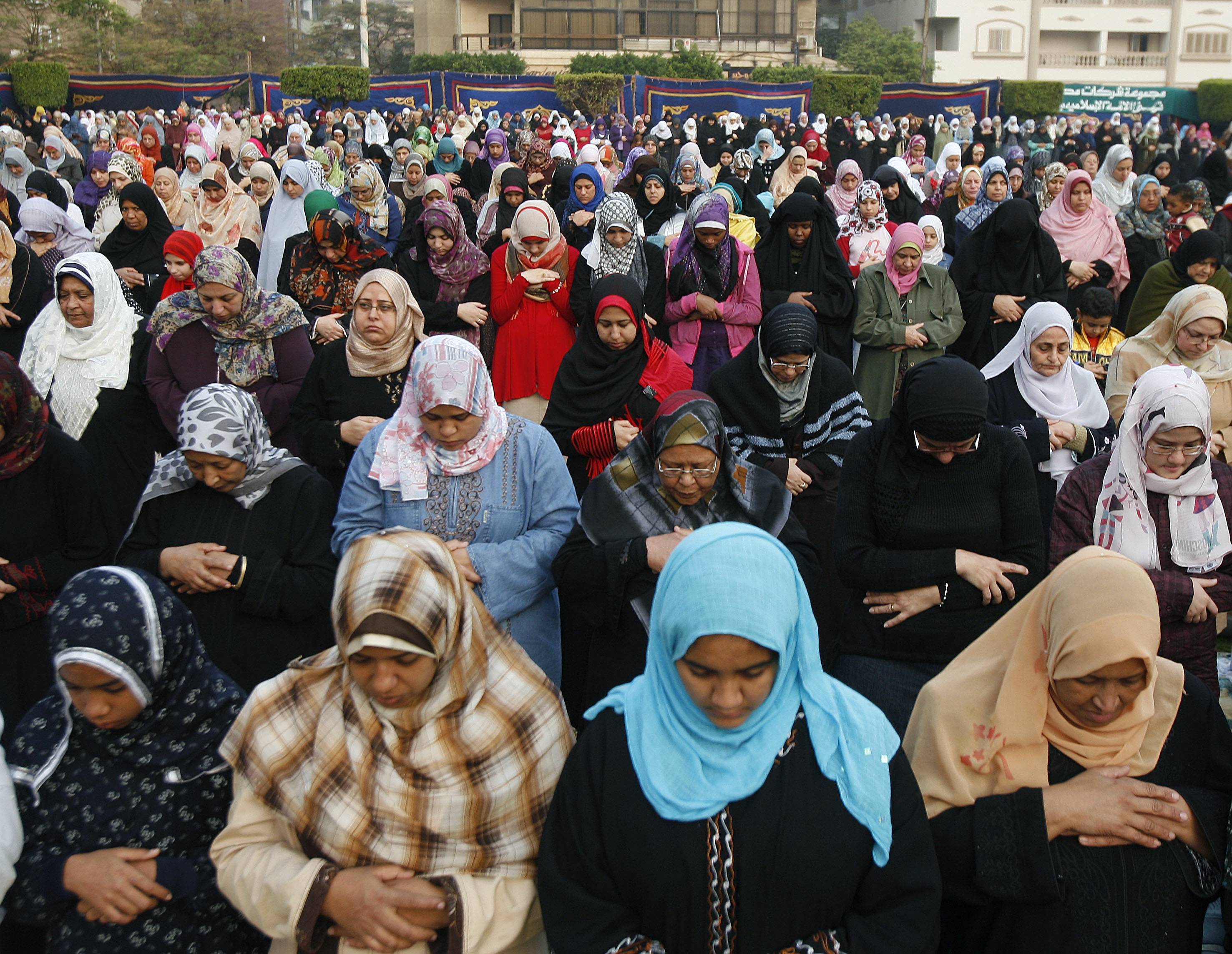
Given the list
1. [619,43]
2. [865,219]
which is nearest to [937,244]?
[865,219]

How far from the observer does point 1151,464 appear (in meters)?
3.01

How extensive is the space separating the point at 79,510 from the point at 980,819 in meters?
2.54

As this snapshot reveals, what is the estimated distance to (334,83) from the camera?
25781 millimetres

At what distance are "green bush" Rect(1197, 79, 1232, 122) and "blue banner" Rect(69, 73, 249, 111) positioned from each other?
30.3 meters

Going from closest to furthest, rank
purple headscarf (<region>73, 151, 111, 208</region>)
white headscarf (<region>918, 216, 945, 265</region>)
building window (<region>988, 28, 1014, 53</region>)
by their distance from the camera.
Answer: white headscarf (<region>918, 216, 945, 265</region>) < purple headscarf (<region>73, 151, 111, 208</region>) < building window (<region>988, 28, 1014, 53</region>)

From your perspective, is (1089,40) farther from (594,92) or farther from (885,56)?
(594,92)

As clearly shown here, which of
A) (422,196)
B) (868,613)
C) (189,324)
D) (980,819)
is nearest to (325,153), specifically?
(422,196)

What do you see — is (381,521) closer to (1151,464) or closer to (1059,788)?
(1059,788)

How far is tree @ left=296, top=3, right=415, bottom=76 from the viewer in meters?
63.2

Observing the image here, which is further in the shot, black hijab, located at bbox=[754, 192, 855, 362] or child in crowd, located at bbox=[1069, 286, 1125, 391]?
black hijab, located at bbox=[754, 192, 855, 362]

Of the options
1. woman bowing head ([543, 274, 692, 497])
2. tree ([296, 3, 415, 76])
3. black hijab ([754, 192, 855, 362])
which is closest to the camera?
woman bowing head ([543, 274, 692, 497])

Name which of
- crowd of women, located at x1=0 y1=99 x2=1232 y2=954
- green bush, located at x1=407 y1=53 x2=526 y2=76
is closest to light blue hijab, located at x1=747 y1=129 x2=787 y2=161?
crowd of women, located at x1=0 y1=99 x2=1232 y2=954

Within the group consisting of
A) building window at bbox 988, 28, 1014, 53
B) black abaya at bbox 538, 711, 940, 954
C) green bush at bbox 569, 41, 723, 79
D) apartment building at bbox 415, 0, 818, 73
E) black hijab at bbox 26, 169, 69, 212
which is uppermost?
apartment building at bbox 415, 0, 818, 73

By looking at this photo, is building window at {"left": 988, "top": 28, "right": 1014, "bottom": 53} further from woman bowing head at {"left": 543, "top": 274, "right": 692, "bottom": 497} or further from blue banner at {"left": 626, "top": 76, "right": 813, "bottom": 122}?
woman bowing head at {"left": 543, "top": 274, "right": 692, "bottom": 497}
